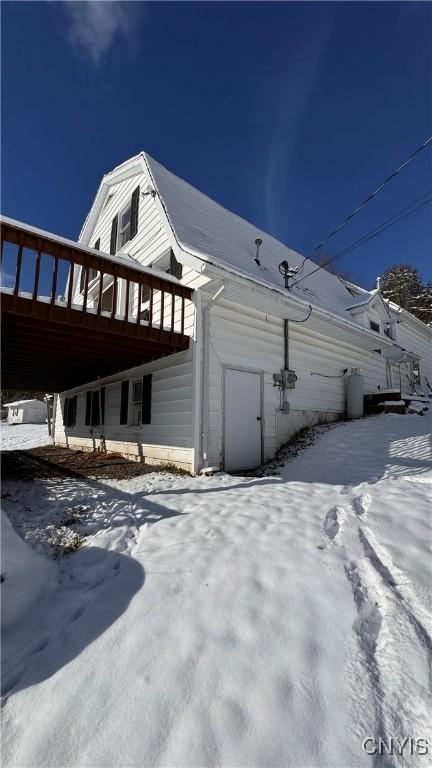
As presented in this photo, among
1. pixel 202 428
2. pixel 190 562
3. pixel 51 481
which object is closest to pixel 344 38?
pixel 202 428

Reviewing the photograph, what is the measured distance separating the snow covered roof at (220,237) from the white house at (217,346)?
0.06 metres

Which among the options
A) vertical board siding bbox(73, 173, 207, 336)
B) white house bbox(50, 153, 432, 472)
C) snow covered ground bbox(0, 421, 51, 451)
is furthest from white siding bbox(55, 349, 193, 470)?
snow covered ground bbox(0, 421, 51, 451)

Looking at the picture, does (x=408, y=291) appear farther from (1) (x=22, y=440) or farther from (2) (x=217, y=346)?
(1) (x=22, y=440)

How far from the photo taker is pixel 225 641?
2021 millimetres

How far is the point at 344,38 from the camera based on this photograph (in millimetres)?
6742

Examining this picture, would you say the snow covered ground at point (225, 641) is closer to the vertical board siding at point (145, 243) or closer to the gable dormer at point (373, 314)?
the vertical board siding at point (145, 243)

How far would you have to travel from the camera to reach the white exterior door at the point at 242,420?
7273 mm

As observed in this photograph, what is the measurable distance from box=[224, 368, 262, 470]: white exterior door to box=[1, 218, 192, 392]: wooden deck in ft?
5.10

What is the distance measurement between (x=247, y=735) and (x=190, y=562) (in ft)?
4.91

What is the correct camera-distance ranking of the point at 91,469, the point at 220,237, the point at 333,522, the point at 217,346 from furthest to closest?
the point at 220,237 → the point at 91,469 → the point at 217,346 → the point at 333,522

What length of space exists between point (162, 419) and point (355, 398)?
21.8ft

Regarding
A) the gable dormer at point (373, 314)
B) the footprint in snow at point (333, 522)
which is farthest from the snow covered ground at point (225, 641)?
the gable dormer at point (373, 314)

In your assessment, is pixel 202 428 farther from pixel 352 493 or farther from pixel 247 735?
pixel 247 735

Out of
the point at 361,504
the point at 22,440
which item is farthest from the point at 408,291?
the point at 22,440
